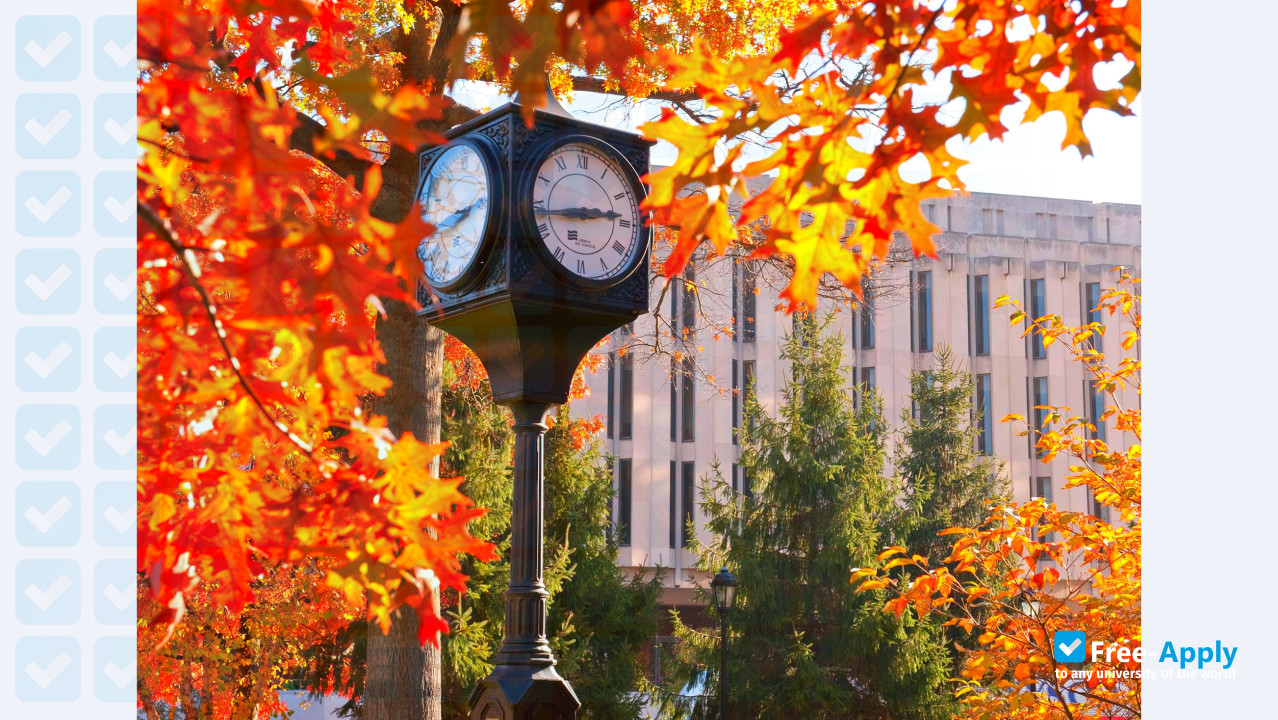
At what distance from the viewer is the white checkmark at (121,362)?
5.16 feet

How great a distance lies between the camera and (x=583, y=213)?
2.71 meters

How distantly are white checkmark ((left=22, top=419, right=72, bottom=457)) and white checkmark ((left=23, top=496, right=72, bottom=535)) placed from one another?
0.24 feet

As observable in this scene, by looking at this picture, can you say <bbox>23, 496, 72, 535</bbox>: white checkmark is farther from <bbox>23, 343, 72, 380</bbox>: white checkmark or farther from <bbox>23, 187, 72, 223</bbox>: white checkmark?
<bbox>23, 187, 72, 223</bbox>: white checkmark

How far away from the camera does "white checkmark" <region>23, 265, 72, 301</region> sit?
5.13 feet

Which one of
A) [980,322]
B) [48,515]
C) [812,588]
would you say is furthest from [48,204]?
[980,322]

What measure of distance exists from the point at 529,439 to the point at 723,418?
21.3 metres

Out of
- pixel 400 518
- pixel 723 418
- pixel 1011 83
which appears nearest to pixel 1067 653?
pixel 1011 83

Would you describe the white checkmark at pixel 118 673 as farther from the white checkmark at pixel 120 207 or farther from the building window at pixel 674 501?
the building window at pixel 674 501

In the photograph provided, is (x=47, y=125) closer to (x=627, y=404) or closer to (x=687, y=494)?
(x=627, y=404)

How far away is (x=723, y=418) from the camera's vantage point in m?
23.9

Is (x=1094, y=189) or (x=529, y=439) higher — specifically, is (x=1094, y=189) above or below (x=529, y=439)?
above
